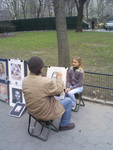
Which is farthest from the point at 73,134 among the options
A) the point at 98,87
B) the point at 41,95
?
the point at 98,87

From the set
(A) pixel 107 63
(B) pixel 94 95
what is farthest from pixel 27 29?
(B) pixel 94 95

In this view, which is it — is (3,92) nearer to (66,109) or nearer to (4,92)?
(4,92)

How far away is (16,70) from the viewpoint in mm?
4266

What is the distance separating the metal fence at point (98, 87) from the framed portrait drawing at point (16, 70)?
189 cm

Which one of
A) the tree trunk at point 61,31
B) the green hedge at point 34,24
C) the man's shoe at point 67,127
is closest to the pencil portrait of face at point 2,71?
the tree trunk at point 61,31

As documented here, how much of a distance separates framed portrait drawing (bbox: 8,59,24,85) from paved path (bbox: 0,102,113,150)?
0.88m

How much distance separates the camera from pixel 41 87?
2.61 metres

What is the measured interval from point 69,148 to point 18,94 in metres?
2.07

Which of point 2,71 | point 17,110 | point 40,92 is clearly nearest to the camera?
point 40,92

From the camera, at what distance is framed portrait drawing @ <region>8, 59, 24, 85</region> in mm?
4183

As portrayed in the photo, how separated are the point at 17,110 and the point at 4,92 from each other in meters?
0.80

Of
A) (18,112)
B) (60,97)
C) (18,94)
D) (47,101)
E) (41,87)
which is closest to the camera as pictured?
(41,87)

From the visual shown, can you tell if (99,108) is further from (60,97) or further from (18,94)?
(18,94)

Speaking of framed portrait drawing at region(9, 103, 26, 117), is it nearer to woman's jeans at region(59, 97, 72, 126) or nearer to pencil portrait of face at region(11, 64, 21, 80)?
pencil portrait of face at region(11, 64, 21, 80)
